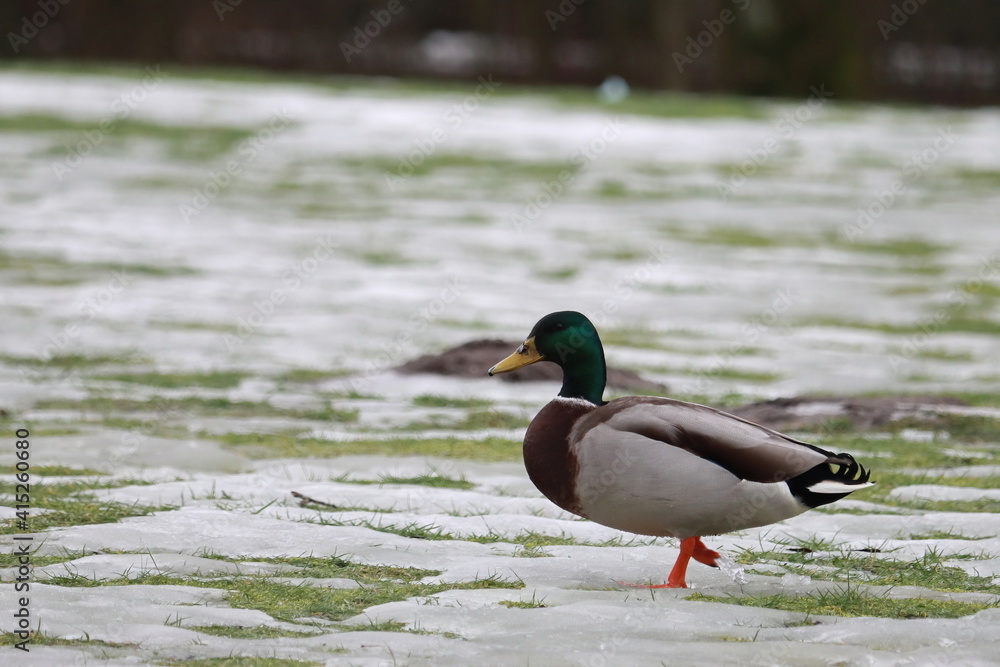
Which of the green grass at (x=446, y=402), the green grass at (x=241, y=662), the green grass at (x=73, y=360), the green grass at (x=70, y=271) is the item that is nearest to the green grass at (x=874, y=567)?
the green grass at (x=241, y=662)

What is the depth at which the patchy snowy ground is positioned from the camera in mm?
4680

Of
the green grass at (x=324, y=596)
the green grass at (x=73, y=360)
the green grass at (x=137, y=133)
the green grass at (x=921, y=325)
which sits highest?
the green grass at (x=324, y=596)

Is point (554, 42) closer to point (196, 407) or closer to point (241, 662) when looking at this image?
point (196, 407)

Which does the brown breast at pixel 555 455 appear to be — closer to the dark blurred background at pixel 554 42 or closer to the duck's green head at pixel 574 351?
the duck's green head at pixel 574 351

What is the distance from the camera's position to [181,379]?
9.53m

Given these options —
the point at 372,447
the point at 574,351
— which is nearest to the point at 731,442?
the point at 574,351

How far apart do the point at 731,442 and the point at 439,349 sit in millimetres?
6377

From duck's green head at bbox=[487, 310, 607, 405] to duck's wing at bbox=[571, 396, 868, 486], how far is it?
0.26 meters

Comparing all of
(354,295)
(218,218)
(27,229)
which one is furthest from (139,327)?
(218,218)

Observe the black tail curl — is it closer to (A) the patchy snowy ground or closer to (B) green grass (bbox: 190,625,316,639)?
(A) the patchy snowy ground

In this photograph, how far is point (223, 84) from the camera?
29375 millimetres

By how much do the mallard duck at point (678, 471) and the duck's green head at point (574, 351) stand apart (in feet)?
0.71

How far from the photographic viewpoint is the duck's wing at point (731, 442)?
4902mm

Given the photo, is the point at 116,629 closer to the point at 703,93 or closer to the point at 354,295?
the point at 354,295
